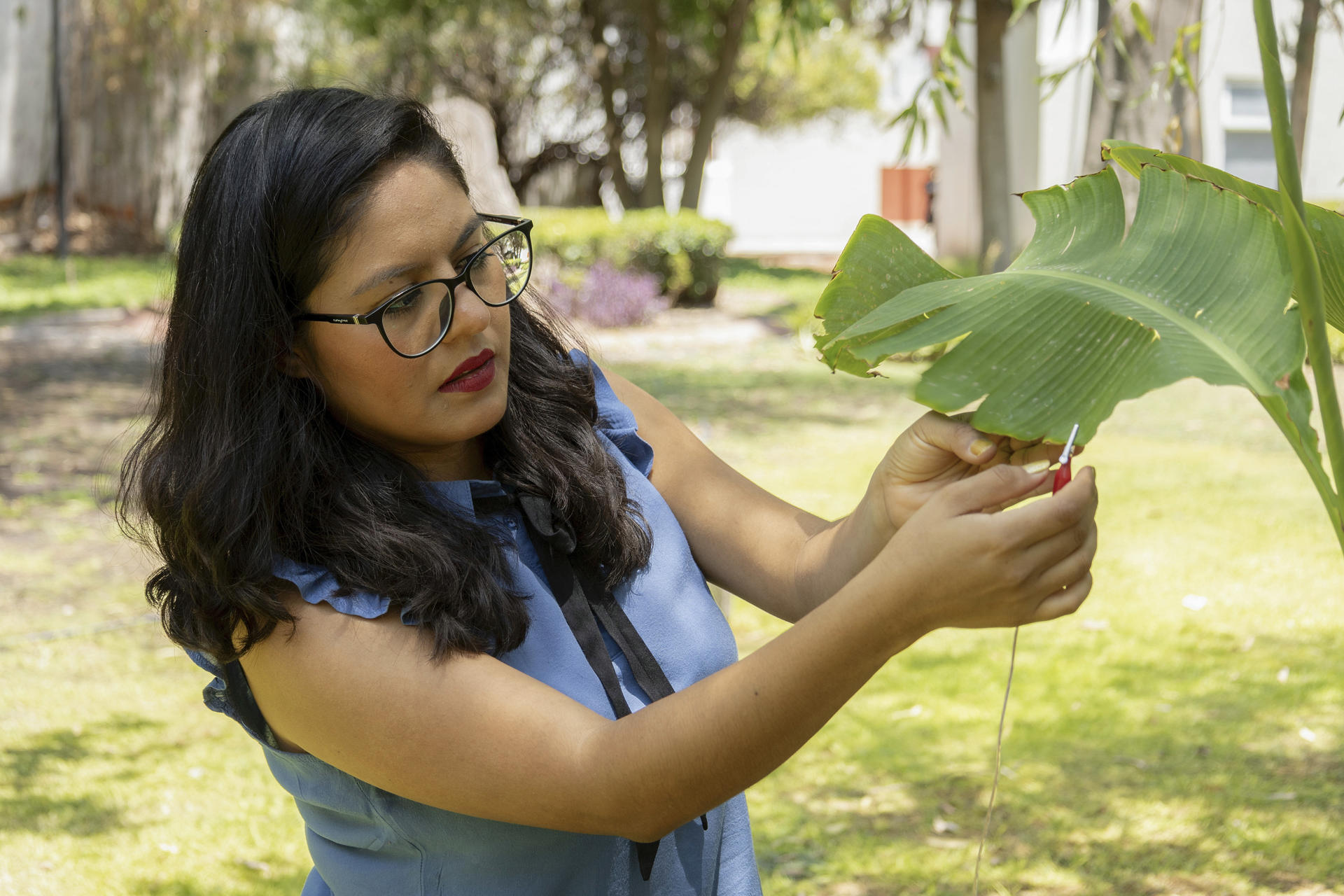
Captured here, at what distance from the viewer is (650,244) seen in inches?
527

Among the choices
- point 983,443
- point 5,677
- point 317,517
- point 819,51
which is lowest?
point 5,677

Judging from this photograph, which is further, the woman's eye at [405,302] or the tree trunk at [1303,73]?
the tree trunk at [1303,73]

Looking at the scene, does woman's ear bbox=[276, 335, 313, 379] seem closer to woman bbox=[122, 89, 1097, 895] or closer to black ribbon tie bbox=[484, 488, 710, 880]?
woman bbox=[122, 89, 1097, 895]

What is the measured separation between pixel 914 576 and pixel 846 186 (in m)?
34.5

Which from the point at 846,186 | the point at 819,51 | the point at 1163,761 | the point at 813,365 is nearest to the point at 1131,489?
the point at 1163,761

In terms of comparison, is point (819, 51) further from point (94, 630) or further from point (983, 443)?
point (983, 443)

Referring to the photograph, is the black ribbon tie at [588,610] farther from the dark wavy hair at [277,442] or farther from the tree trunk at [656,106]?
the tree trunk at [656,106]

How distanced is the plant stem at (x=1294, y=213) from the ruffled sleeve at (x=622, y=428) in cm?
93

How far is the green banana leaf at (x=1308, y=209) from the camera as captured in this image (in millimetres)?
1475

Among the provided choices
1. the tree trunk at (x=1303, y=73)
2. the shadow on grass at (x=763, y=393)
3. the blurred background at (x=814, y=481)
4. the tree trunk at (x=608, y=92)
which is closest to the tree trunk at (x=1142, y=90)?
the blurred background at (x=814, y=481)

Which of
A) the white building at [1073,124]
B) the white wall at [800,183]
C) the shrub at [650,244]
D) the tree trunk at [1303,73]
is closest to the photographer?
the tree trunk at [1303,73]

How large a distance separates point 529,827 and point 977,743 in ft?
8.39

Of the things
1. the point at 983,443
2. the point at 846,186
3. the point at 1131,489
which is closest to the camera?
the point at 983,443

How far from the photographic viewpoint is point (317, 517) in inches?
58.4
